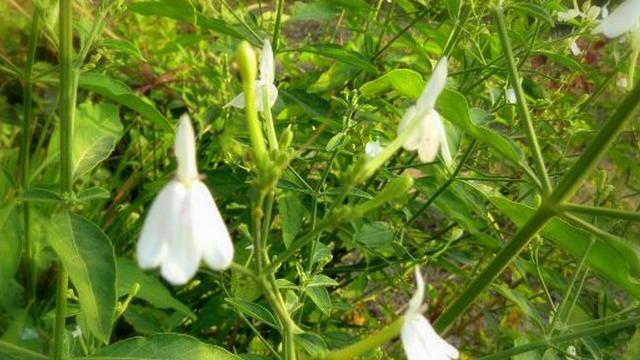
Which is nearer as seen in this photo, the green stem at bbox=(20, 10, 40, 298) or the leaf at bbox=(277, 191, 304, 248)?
the green stem at bbox=(20, 10, 40, 298)

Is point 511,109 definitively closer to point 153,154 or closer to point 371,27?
point 371,27

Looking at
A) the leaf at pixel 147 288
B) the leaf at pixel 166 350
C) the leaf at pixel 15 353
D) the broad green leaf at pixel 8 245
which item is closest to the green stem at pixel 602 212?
the leaf at pixel 166 350

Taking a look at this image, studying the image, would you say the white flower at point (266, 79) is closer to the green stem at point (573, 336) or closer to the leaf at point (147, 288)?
the green stem at point (573, 336)

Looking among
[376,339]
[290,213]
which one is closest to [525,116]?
[376,339]

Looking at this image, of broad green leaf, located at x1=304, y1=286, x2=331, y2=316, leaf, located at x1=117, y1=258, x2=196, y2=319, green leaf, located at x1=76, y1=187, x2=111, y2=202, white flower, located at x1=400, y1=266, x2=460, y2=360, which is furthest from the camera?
leaf, located at x1=117, y1=258, x2=196, y2=319

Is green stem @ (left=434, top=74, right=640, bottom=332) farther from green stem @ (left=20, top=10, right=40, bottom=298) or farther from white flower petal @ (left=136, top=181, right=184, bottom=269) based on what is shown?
green stem @ (left=20, top=10, right=40, bottom=298)

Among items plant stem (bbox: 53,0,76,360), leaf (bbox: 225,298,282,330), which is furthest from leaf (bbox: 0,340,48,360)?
leaf (bbox: 225,298,282,330)
